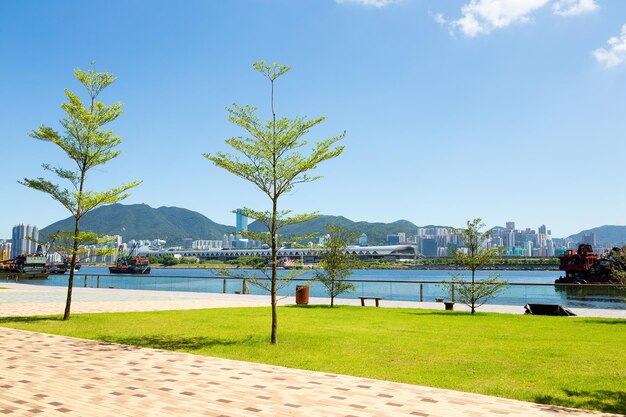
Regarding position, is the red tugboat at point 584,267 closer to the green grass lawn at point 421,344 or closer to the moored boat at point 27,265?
the green grass lawn at point 421,344

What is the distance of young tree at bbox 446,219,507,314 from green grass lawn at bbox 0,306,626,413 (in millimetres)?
1869

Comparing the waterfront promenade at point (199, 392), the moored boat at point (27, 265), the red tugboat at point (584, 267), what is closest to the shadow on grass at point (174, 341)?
the waterfront promenade at point (199, 392)

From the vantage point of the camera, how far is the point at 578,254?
72.3 metres

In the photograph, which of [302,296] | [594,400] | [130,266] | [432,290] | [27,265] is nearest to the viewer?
[594,400]

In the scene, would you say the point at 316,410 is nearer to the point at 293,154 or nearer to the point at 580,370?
the point at 580,370

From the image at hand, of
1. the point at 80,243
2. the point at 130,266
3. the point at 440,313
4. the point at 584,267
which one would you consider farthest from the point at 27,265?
the point at 584,267

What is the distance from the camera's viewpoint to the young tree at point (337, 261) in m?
24.0

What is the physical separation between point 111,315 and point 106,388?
1198cm

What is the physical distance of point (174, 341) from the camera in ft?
39.7

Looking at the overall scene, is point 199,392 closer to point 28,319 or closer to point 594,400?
point 594,400

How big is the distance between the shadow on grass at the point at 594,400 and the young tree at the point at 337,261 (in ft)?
55.4

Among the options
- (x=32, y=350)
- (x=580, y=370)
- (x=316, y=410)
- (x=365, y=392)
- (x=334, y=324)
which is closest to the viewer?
(x=316, y=410)

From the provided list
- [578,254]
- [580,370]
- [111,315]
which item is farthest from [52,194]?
[578,254]

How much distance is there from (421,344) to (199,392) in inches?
250
